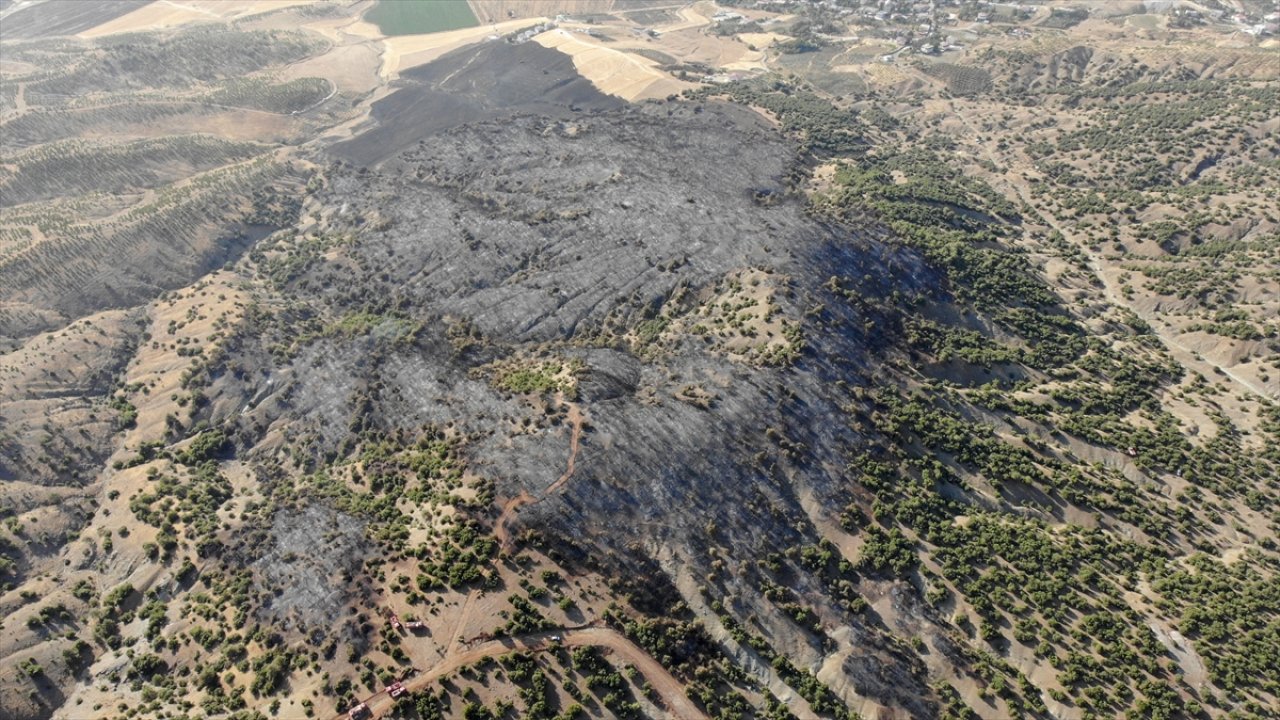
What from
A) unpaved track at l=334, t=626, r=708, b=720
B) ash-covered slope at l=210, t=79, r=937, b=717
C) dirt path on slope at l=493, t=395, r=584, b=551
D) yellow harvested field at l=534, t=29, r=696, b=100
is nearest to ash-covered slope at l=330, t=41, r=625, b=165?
yellow harvested field at l=534, t=29, r=696, b=100

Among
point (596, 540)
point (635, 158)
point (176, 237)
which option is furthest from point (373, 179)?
point (596, 540)

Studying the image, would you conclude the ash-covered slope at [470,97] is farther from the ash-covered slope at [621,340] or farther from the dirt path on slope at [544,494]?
the dirt path on slope at [544,494]

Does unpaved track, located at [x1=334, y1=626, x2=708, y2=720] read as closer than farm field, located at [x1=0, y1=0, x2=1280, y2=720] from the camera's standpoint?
Yes

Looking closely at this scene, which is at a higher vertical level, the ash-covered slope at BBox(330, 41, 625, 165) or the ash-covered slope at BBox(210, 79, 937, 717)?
the ash-covered slope at BBox(330, 41, 625, 165)

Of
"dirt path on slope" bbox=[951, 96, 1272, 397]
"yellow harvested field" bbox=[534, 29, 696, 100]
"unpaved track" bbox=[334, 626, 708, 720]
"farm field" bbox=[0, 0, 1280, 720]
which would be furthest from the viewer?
"yellow harvested field" bbox=[534, 29, 696, 100]

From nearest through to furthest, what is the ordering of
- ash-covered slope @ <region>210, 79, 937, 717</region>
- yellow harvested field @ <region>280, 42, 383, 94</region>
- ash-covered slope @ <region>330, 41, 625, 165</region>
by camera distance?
1. ash-covered slope @ <region>210, 79, 937, 717</region>
2. ash-covered slope @ <region>330, 41, 625, 165</region>
3. yellow harvested field @ <region>280, 42, 383, 94</region>

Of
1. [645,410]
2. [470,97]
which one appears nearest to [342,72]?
[470,97]

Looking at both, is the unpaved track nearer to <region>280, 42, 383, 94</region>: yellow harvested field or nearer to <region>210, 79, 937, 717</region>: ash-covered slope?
<region>210, 79, 937, 717</region>: ash-covered slope
